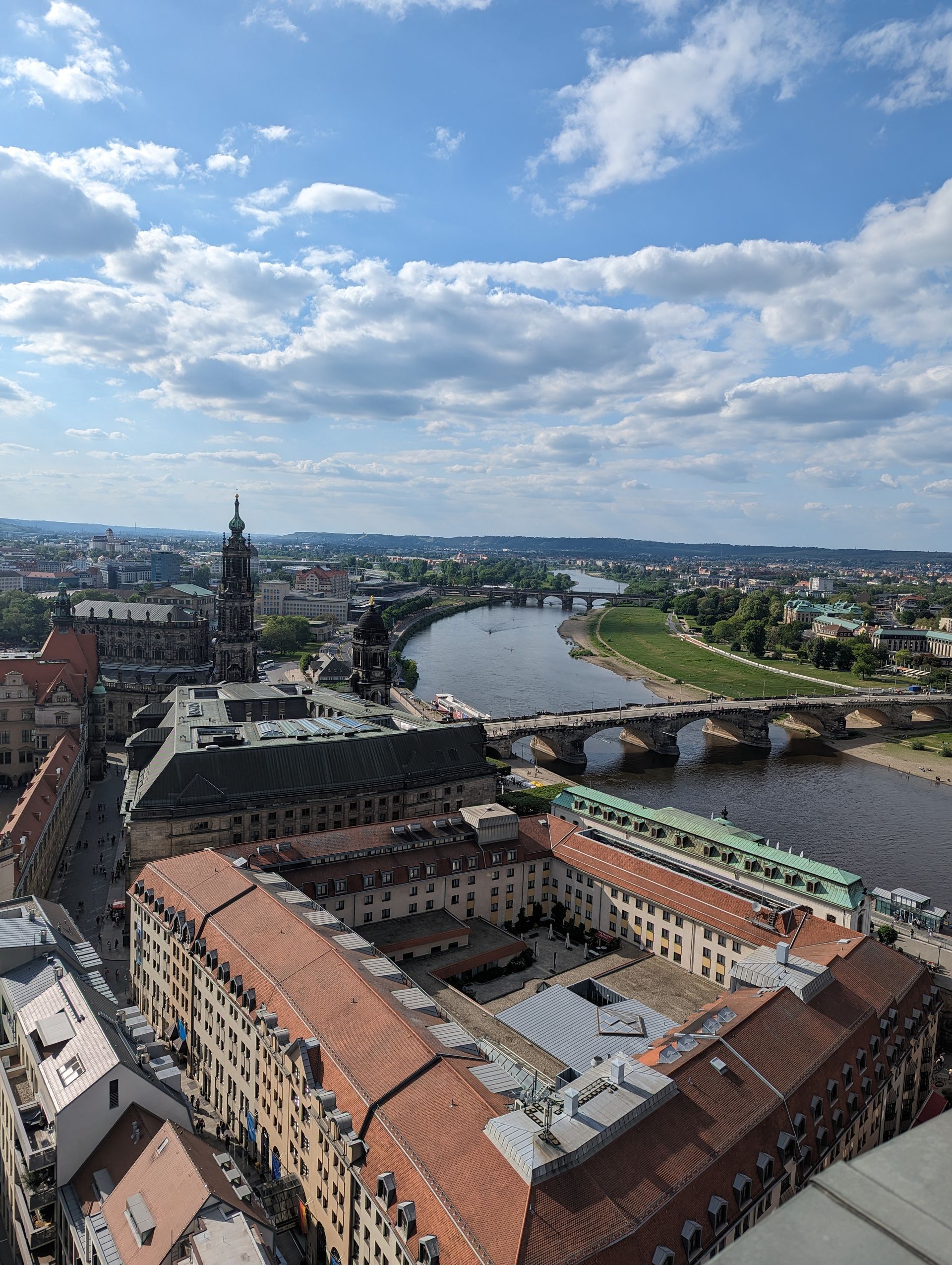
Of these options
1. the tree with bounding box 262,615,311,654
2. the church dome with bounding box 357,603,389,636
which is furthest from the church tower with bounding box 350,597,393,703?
the tree with bounding box 262,615,311,654

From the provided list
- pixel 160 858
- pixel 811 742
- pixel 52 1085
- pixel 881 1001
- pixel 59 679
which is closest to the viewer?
pixel 52 1085

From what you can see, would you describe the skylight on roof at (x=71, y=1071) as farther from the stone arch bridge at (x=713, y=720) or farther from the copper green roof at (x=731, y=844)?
the stone arch bridge at (x=713, y=720)

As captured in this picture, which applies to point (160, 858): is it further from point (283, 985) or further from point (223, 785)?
point (283, 985)

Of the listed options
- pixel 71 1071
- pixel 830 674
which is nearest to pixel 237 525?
pixel 71 1071

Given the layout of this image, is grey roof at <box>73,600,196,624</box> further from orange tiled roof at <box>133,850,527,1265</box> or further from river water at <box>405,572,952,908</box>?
orange tiled roof at <box>133,850,527,1265</box>

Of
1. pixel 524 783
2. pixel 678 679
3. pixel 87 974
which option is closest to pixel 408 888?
pixel 87 974

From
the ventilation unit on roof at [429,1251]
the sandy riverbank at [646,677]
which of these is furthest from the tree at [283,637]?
the ventilation unit on roof at [429,1251]

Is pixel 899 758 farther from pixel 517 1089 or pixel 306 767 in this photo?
pixel 517 1089
